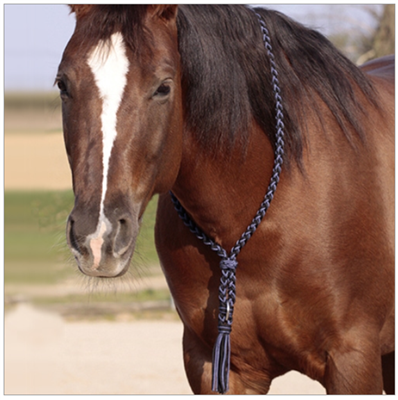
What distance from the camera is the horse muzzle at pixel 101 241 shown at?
Answer: 202cm

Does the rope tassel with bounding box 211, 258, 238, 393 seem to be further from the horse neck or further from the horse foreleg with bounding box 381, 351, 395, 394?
the horse foreleg with bounding box 381, 351, 395, 394

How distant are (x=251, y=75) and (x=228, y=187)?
1.47ft

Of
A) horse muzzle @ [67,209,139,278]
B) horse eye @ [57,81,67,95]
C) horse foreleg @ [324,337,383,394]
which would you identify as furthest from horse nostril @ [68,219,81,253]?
horse foreleg @ [324,337,383,394]

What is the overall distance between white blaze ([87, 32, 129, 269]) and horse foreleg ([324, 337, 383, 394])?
1.15 meters

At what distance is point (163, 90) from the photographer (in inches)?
87.4

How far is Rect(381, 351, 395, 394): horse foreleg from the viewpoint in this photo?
376 centimetres

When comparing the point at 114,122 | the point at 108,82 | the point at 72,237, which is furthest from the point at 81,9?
the point at 72,237

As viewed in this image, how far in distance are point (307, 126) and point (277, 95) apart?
20 cm

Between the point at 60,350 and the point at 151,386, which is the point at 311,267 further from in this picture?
the point at 60,350

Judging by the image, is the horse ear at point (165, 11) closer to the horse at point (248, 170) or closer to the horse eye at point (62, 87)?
the horse at point (248, 170)

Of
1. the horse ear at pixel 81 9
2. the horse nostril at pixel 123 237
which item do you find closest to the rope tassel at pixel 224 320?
the horse nostril at pixel 123 237

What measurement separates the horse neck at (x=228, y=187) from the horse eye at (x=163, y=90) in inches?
15.8

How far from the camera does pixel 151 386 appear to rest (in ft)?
18.5

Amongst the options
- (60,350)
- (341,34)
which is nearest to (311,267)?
(60,350)
